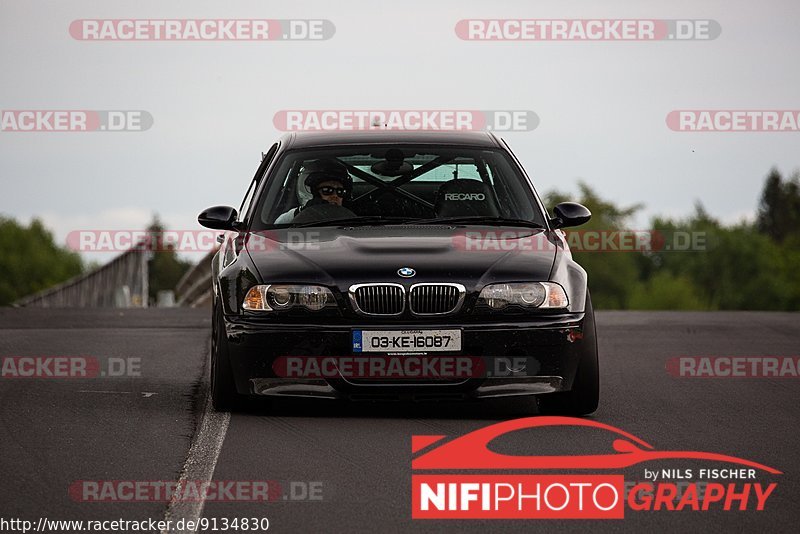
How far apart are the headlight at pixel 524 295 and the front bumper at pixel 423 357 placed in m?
0.09

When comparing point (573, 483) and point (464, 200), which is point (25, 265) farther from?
point (573, 483)

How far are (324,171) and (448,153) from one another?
2.86 ft

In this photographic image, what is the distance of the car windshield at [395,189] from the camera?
381 inches

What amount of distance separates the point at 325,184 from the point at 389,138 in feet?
2.27

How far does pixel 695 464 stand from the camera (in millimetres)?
7086

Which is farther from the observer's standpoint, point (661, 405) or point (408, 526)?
point (661, 405)

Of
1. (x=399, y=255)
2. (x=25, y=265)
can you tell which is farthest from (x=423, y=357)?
(x=25, y=265)

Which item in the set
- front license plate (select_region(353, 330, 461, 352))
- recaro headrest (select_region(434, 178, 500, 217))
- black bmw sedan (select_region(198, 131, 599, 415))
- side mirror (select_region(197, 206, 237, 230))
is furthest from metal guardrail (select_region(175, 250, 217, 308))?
front license plate (select_region(353, 330, 461, 352))

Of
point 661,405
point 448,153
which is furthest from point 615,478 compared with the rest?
point 448,153

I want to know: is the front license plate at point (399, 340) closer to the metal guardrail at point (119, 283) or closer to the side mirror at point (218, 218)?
the side mirror at point (218, 218)

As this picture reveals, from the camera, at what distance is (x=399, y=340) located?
27.5 feet

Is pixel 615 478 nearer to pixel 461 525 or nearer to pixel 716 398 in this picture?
pixel 461 525

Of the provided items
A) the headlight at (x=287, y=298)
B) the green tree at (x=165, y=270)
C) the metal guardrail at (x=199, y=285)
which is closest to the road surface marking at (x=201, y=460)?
the headlight at (x=287, y=298)

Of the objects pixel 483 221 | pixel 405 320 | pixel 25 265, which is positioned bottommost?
pixel 25 265
